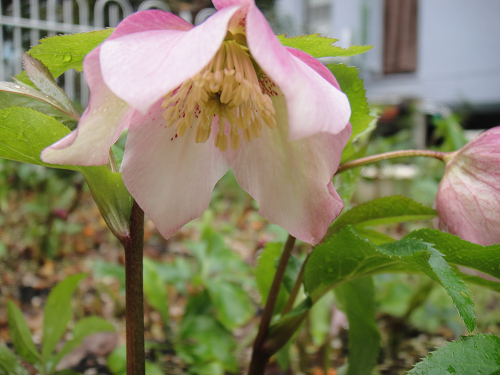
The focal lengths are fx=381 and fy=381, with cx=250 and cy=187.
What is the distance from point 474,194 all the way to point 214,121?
0.24 meters

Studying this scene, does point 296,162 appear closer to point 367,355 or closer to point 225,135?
point 225,135

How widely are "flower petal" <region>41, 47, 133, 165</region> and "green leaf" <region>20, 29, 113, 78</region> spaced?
2.4 inches

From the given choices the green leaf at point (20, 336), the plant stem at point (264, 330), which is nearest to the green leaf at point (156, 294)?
the green leaf at point (20, 336)

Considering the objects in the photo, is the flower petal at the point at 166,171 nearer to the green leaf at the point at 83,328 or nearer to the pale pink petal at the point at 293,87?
the pale pink petal at the point at 293,87

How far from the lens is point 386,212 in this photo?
39cm

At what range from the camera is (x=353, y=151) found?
0.43 metres

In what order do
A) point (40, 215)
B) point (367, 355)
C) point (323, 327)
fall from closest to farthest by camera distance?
point (367, 355) → point (323, 327) → point (40, 215)

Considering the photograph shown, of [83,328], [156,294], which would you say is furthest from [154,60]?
[156,294]

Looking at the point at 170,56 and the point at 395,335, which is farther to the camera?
the point at 395,335

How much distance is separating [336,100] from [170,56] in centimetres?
11

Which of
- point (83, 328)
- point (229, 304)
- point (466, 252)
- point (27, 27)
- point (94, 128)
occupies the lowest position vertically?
point (229, 304)

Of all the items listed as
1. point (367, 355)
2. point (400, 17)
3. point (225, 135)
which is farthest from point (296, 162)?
point (400, 17)

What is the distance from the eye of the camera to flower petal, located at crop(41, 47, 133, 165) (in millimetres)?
245

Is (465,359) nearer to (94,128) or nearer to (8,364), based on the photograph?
(94,128)
